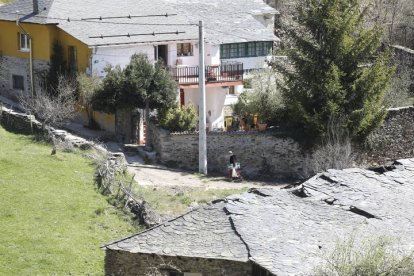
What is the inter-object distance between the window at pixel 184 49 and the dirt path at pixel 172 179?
29.7 ft

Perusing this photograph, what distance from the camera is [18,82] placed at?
1940 inches

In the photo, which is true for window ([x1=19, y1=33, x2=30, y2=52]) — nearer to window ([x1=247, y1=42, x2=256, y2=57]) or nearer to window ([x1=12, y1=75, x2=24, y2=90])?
window ([x1=12, y1=75, x2=24, y2=90])

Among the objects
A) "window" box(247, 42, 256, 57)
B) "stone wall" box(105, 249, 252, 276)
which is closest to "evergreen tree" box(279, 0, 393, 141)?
"window" box(247, 42, 256, 57)

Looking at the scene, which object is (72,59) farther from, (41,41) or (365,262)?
(365,262)

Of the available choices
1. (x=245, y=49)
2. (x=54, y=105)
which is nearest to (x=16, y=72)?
(x=54, y=105)

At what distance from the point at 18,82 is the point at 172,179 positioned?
14.1 m

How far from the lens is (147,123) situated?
140 ft

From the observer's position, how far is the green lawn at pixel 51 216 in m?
26.8

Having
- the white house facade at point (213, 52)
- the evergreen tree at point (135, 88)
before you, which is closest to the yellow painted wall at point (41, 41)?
the white house facade at point (213, 52)

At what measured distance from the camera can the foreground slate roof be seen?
1944 cm

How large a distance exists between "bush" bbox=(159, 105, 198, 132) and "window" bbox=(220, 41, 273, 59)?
364 inches

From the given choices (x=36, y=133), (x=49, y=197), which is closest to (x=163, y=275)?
(x=49, y=197)

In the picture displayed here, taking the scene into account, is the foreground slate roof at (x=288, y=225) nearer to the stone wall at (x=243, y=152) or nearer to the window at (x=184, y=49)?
the stone wall at (x=243, y=152)

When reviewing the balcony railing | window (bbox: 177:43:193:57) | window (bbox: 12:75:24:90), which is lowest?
window (bbox: 12:75:24:90)
